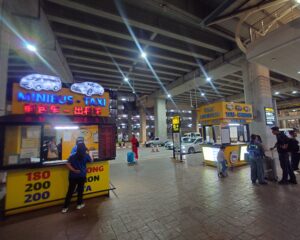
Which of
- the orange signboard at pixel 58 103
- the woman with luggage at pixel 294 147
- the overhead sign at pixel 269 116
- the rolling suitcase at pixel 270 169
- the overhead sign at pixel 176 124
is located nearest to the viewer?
the orange signboard at pixel 58 103

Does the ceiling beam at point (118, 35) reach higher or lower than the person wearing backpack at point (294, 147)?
higher

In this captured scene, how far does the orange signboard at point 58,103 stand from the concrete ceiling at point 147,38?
466 mm

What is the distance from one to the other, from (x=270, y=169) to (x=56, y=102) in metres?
6.25

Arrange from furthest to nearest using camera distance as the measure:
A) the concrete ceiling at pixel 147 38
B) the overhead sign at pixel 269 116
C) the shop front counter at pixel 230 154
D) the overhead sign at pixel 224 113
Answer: the overhead sign at pixel 269 116
the overhead sign at pixel 224 113
the shop front counter at pixel 230 154
the concrete ceiling at pixel 147 38

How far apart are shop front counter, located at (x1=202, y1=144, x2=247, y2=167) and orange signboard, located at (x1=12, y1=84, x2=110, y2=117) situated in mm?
5374

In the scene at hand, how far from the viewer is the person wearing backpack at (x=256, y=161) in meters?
4.94

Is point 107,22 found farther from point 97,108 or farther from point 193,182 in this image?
point 193,182

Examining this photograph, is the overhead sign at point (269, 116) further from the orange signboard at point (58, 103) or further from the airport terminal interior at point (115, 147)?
the orange signboard at point (58, 103)

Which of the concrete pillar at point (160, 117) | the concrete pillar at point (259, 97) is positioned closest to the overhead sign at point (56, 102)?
the concrete pillar at point (259, 97)

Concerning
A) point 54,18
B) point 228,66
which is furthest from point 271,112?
point 54,18

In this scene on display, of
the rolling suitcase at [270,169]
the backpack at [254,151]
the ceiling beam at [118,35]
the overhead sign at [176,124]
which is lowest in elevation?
the rolling suitcase at [270,169]

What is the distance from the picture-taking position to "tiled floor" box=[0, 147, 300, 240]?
8.77ft

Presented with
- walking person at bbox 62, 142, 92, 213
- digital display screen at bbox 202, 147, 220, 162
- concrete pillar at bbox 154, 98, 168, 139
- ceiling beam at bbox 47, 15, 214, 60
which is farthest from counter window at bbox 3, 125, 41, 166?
concrete pillar at bbox 154, 98, 168, 139

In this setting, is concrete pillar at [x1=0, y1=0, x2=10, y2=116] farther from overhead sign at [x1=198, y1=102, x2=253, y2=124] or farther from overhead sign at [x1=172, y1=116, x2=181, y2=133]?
overhead sign at [x1=172, y1=116, x2=181, y2=133]
